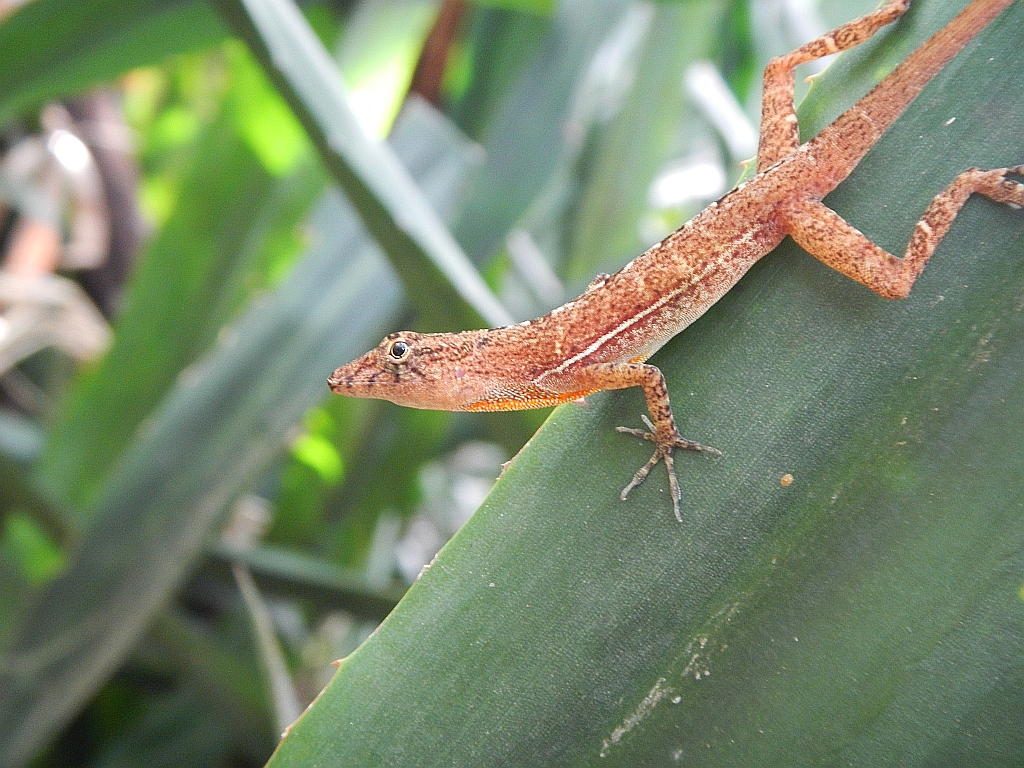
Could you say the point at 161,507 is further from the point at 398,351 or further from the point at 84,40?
the point at 84,40

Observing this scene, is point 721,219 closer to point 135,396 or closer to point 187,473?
point 187,473

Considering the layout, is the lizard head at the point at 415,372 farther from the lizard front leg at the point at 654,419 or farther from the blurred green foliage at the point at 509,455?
the lizard front leg at the point at 654,419

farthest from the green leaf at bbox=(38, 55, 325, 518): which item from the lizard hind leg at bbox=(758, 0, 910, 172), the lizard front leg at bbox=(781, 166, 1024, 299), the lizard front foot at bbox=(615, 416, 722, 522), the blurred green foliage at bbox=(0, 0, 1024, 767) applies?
the lizard front leg at bbox=(781, 166, 1024, 299)

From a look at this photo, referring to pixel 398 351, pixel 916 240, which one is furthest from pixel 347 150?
pixel 916 240

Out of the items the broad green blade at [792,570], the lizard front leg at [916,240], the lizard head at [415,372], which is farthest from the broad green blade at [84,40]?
the lizard front leg at [916,240]

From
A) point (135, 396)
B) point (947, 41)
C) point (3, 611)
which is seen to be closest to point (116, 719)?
point (3, 611)

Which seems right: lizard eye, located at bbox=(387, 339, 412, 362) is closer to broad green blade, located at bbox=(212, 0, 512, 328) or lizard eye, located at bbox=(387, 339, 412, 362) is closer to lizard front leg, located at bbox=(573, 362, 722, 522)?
broad green blade, located at bbox=(212, 0, 512, 328)
